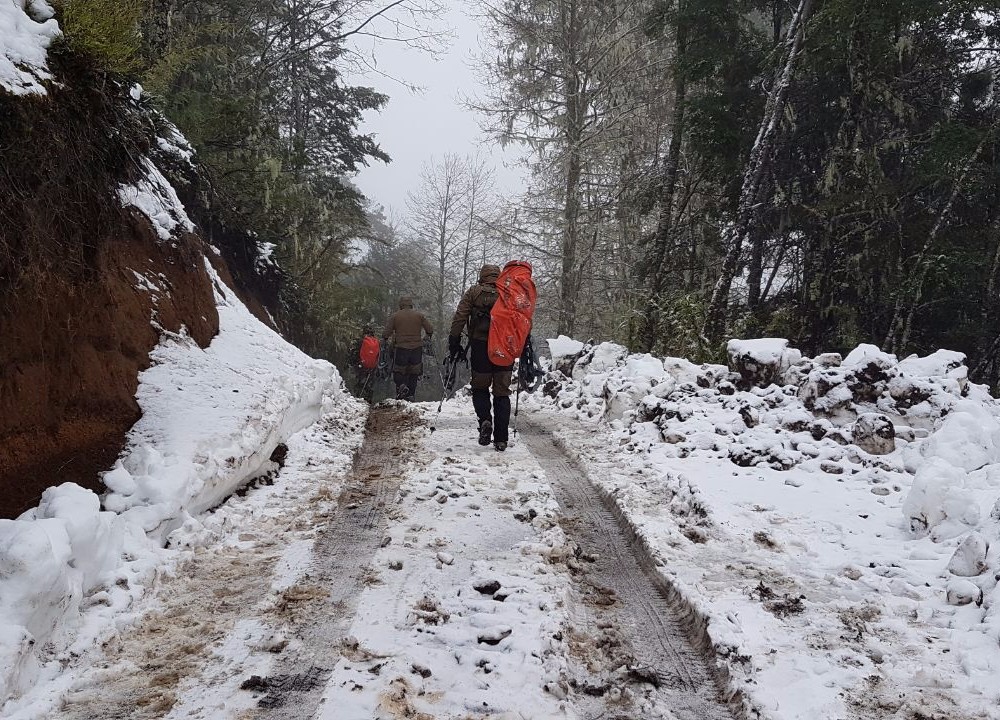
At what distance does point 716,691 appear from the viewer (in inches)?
108

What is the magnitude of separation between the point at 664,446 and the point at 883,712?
394 cm

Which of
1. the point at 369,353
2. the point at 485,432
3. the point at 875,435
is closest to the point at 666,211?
the point at 369,353

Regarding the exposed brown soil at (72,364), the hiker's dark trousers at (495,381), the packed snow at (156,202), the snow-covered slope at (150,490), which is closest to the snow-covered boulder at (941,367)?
the hiker's dark trousers at (495,381)

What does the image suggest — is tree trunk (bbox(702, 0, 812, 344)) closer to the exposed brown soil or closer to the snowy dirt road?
the snowy dirt road

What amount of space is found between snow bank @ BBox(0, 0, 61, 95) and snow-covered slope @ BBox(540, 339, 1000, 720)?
16.1ft

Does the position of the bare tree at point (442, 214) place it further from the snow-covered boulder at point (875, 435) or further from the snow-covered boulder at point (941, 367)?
the snow-covered boulder at point (875, 435)

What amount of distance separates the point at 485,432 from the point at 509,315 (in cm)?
140

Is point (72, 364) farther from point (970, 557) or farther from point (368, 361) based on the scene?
point (368, 361)

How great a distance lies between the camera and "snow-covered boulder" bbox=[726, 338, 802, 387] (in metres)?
6.98

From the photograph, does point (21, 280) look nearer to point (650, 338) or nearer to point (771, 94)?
point (650, 338)

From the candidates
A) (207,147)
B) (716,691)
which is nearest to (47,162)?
(716,691)

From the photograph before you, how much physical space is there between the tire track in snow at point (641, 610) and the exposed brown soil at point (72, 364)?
3.20 m

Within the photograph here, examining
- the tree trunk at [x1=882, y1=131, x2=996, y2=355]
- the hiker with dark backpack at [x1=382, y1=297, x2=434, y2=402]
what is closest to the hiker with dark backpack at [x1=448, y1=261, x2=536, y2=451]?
the hiker with dark backpack at [x1=382, y1=297, x2=434, y2=402]

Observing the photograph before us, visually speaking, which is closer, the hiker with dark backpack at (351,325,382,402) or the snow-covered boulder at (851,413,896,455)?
the snow-covered boulder at (851,413,896,455)
